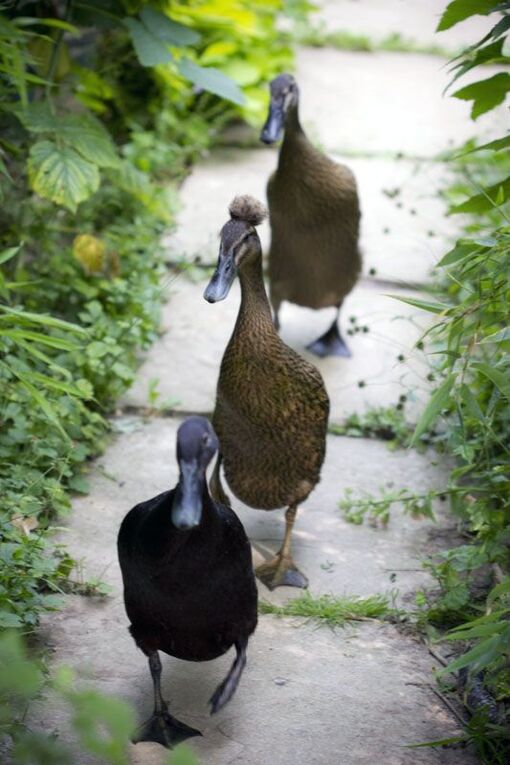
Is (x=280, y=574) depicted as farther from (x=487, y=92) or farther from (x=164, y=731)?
(x=487, y=92)

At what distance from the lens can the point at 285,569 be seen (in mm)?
3898

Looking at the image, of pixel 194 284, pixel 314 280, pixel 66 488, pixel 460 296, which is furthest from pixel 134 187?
pixel 66 488

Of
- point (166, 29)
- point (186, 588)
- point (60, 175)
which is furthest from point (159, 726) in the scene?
point (166, 29)

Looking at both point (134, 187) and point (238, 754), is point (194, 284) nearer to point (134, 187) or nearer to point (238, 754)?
point (134, 187)

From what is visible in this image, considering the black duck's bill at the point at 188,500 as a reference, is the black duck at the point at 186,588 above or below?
below

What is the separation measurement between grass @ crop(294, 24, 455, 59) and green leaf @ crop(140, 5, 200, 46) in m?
3.52

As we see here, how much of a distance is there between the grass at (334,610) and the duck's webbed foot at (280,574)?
113mm

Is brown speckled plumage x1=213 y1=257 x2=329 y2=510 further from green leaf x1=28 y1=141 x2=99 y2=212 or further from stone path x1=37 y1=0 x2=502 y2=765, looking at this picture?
green leaf x1=28 y1=141 x2=99 y2=212

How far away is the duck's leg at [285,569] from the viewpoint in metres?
3.88

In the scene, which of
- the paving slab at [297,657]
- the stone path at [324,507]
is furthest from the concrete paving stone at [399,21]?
the paving slab at [297,657]

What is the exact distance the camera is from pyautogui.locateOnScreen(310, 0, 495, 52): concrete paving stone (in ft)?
28.6

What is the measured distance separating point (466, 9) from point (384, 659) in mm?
1887

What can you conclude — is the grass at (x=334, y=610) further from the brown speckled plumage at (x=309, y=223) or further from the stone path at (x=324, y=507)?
the brown speckled plumage at (x=309, y=223)

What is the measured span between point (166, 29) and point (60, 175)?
0.95 meters
